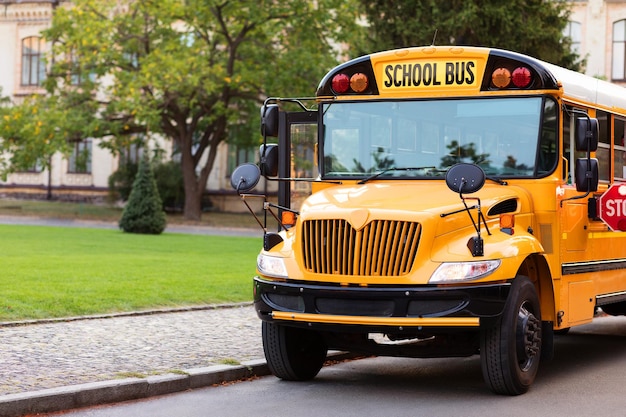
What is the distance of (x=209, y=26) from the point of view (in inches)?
1645

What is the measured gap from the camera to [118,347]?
11227 millimetres

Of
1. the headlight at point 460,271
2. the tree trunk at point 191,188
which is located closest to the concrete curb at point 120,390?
the headlight at point 460,271

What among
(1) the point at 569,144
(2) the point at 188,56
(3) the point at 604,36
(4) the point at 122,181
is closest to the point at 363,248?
(1) the point at 569,144

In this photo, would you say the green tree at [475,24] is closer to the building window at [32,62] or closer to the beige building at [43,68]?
the beige building at [43,68]

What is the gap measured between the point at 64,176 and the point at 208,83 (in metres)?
22.9

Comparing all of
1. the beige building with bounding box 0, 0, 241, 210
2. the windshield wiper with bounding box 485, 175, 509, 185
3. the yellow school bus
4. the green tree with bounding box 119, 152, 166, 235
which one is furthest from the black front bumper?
the beige building with bounding box 0, 0, 241, 210

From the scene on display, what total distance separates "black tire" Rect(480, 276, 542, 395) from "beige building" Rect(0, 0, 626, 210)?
142 ft

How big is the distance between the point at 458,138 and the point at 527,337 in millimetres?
1897

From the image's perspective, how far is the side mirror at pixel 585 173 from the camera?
10414 millimetres

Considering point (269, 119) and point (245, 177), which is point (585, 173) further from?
point (245, 177)

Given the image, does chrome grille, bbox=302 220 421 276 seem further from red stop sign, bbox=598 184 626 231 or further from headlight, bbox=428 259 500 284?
red stop sign, bbox=598 184 626 231

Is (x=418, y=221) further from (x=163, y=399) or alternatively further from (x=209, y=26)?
(x=209, y=26)

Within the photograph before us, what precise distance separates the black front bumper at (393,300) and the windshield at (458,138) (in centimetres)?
Answer: 148

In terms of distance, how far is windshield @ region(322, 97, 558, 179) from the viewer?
1020 centimetres
